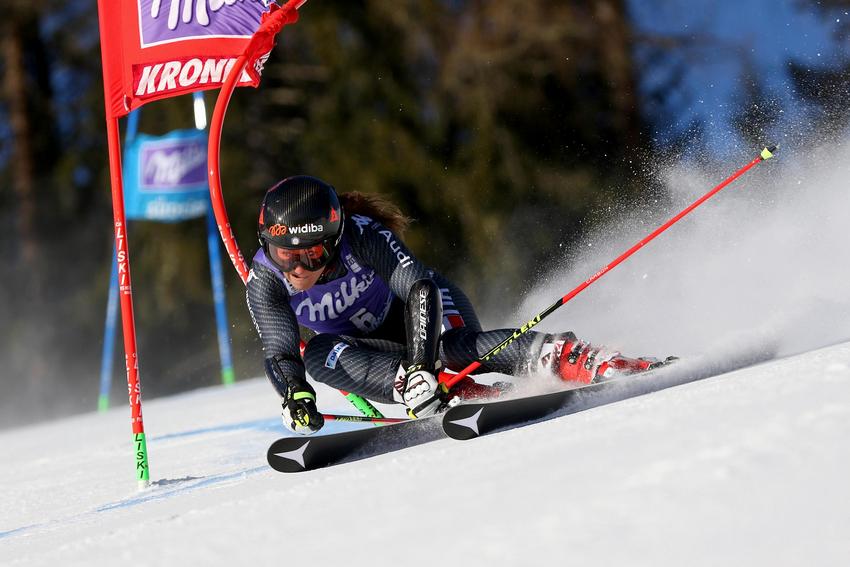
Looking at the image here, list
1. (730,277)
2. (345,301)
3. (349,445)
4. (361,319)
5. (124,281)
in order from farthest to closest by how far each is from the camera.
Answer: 1. (730,277)
2. (124,281)
3. (361,319)
4. (345,301)
5. (349,445)

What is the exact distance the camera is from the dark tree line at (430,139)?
45.5ft

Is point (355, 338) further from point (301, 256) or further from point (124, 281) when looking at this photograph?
point (124, 281)

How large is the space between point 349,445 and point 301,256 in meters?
0.78

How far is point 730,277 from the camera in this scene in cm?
580

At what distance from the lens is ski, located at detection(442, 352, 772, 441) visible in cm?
348

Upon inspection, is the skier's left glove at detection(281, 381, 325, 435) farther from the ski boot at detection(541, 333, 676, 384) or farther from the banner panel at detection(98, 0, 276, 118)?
the banner panel at detection(98, 0, 276, 118)

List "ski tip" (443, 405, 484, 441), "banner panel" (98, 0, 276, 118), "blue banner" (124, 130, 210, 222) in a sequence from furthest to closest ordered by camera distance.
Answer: "blue banner" (124, 130, 210, 222) < "banner panel" (98, 0, 276, 118) < "ski tip" (443, 405, 484, 441)

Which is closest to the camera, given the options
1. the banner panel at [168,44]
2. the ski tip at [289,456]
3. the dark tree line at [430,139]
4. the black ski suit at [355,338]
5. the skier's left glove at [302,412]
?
the ski tip at [289,456]

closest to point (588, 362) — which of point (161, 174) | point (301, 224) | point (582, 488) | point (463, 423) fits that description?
point (463, 423)

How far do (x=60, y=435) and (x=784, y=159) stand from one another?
6672 mm

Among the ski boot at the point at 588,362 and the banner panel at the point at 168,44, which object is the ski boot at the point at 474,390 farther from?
the banner panel at the point at 168,44

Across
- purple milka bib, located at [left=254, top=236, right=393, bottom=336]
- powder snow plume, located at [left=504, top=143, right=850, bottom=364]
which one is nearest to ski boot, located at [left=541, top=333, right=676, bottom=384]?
powder snow plume, located at [left=504, top=143, right=850, bottom=364]

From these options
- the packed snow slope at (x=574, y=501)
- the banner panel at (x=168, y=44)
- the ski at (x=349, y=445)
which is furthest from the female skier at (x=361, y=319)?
the banner panel at (x=168, y=44)

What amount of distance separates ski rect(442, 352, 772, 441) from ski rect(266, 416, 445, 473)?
0.56ft
